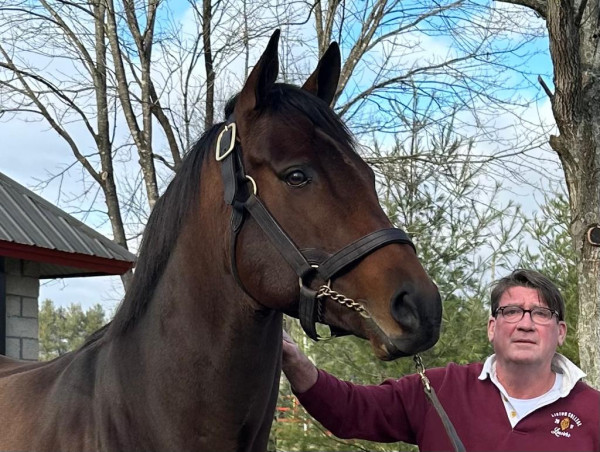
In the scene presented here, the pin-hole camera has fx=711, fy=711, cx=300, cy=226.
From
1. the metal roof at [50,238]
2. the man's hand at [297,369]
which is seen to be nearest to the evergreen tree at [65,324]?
the metal roof at [50,238]

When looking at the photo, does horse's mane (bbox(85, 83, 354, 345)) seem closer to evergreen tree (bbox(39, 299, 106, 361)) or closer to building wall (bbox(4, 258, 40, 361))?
building wall (bbox(4, 258, 40, 361))

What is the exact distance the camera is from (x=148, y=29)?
377 inches

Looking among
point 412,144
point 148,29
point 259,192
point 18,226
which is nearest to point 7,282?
point 18,226

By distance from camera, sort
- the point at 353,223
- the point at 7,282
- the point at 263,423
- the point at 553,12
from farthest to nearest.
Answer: the point at 7,282 < the point at 553,12 < the point at 263,423 < the point at 353,223

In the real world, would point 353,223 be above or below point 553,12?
below

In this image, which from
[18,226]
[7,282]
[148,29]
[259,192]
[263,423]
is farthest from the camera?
[148,29]

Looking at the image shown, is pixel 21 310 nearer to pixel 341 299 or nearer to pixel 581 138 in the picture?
pixel 581 138

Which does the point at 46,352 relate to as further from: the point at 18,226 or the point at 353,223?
the point at 353,223

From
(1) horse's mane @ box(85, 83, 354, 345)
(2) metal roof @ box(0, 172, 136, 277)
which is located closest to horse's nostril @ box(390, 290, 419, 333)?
(1) horse's mane @ box(85, 83, 354, 345)

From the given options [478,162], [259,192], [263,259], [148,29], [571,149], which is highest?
[148,29]

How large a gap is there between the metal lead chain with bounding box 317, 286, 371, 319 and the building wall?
18.9 ft

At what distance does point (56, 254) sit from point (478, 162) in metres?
6.02

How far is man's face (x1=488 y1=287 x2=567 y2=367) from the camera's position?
2.55 metres

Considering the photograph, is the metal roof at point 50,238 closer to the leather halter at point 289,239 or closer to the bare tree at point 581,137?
the bare tree at point 581,137
